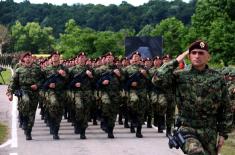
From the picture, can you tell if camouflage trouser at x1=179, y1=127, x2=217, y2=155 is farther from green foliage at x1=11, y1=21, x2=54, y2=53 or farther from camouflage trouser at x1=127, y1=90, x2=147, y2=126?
green foliage at x1=11, y1=21, x2=54, y2=53

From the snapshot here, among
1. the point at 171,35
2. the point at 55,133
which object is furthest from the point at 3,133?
the point at 171,35

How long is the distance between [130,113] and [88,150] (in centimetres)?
344

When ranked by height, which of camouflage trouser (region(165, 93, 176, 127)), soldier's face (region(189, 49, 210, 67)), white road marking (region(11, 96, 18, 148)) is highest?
soldier's face (region(189, 49, 210, 67))

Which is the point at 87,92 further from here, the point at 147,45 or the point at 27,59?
the point at 147,45

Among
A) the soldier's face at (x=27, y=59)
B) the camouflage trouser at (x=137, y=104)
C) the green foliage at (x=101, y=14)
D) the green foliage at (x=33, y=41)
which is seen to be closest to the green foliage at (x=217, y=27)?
the camouflage trouser at (x=137, y=104)

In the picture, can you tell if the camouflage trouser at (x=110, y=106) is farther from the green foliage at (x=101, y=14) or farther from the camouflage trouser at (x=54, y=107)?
the green foliage at (x=101, y=14)

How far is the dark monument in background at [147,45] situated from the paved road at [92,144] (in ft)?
35.9

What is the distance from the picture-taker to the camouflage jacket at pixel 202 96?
777cm

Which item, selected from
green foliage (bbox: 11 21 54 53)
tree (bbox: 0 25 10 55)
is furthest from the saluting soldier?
tree (bbox: 0 25 10 55)

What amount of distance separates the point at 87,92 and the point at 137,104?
1.17m

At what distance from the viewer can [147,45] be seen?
94.0 feet

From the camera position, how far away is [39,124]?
19.5 m

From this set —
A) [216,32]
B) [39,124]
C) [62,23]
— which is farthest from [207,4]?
[62,23]

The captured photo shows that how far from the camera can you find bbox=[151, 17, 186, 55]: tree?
86188 mm
